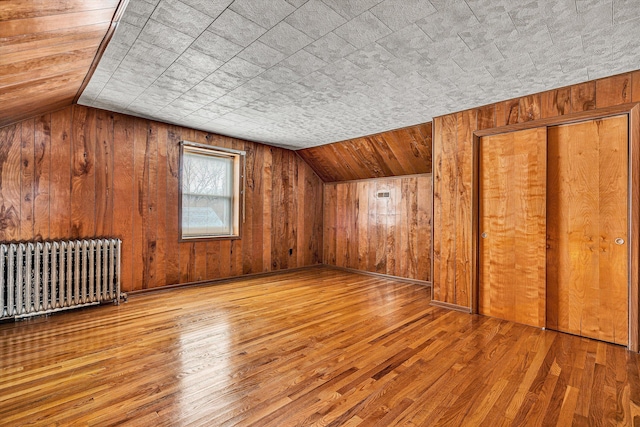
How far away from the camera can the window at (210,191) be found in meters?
4.48

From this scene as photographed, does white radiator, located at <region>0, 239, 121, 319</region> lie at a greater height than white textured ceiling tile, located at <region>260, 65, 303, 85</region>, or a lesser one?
lesser

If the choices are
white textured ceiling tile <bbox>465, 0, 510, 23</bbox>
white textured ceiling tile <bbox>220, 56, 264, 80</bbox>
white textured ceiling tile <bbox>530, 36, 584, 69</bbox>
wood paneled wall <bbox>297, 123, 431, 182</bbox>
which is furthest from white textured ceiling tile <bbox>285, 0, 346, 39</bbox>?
wood paneled wall <bbox>297, 123, 431, 182</bbox>

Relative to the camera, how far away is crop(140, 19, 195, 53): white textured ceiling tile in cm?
196

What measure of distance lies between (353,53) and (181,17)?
1214mm

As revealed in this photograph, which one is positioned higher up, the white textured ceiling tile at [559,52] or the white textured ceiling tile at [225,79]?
the white textured ceiling tile at [225,79]

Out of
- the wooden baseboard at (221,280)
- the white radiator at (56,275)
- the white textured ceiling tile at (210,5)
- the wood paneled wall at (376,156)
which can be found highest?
the white textured ceiling tile at (210,5)

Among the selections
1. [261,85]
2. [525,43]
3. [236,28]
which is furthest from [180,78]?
[525,43]

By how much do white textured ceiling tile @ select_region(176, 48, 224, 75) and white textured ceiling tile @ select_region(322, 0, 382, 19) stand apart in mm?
1128

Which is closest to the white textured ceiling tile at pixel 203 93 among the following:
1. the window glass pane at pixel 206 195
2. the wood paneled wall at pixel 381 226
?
the window glass pane at pixel 206 195

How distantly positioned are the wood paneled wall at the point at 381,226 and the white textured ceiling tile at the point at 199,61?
3.60 meters

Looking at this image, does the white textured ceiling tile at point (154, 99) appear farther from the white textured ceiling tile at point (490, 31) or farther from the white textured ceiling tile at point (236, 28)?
the white textured ceiling tile at point (490, 31)

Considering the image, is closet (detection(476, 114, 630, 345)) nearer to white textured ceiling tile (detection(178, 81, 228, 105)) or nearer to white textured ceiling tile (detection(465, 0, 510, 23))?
white textured ceiling tile (detection(465, 0, 510, 23))

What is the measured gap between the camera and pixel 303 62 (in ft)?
7.92

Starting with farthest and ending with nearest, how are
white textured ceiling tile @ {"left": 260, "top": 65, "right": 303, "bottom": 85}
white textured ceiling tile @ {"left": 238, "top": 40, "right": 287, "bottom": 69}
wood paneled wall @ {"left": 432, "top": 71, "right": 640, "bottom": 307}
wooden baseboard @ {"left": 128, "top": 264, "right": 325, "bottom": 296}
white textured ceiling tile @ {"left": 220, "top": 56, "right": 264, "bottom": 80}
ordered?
wooden baseboard @ {"left": 128, "top": 264, "right": 325, "bottom": 296} < wood paneled wall @ {"left": 432, "top": 71, "right": 640, "bottom": 307} < white textured ceiling tile @ {"left": 260, "top": 65, "right": 303, "bottom": 85} < white textured ceiling tile @ {"left": 220, "top": 56, "right": 264, "bottom": 80} < white textured ceiling tile @ {"left": 238, "top": 40, "right": 287, "bottom": 69}
